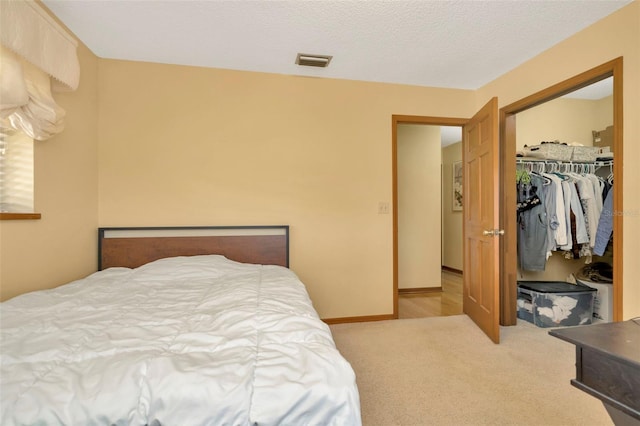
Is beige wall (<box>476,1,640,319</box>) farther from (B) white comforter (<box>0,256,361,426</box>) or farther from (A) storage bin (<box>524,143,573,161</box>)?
(B) white comforter (<box>0,256,361,426</box>)

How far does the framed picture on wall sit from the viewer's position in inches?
212

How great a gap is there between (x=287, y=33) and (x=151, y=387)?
2244 mm

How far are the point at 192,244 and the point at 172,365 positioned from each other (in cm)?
190

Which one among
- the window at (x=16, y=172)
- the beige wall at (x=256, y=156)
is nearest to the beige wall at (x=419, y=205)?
the beige wall at (x=256, y=156)

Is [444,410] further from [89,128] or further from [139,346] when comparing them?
[89,128]

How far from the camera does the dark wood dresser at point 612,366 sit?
807mm

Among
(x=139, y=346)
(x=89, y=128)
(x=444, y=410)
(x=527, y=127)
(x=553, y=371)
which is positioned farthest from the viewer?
(x=527, y=127)

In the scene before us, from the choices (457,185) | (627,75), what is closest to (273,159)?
(627,75)

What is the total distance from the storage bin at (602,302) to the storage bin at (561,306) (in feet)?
0.15

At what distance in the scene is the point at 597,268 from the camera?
10.3 ft

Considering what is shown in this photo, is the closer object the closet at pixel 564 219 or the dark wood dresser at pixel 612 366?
the dark wood dresser at pixel 612 366

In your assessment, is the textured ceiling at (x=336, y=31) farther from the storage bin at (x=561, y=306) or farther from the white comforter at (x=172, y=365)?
the storage bin at (x=561, y=306)

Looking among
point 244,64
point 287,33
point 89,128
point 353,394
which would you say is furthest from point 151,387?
point 244,64

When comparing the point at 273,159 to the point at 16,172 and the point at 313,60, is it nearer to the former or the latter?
the point at 313,60
